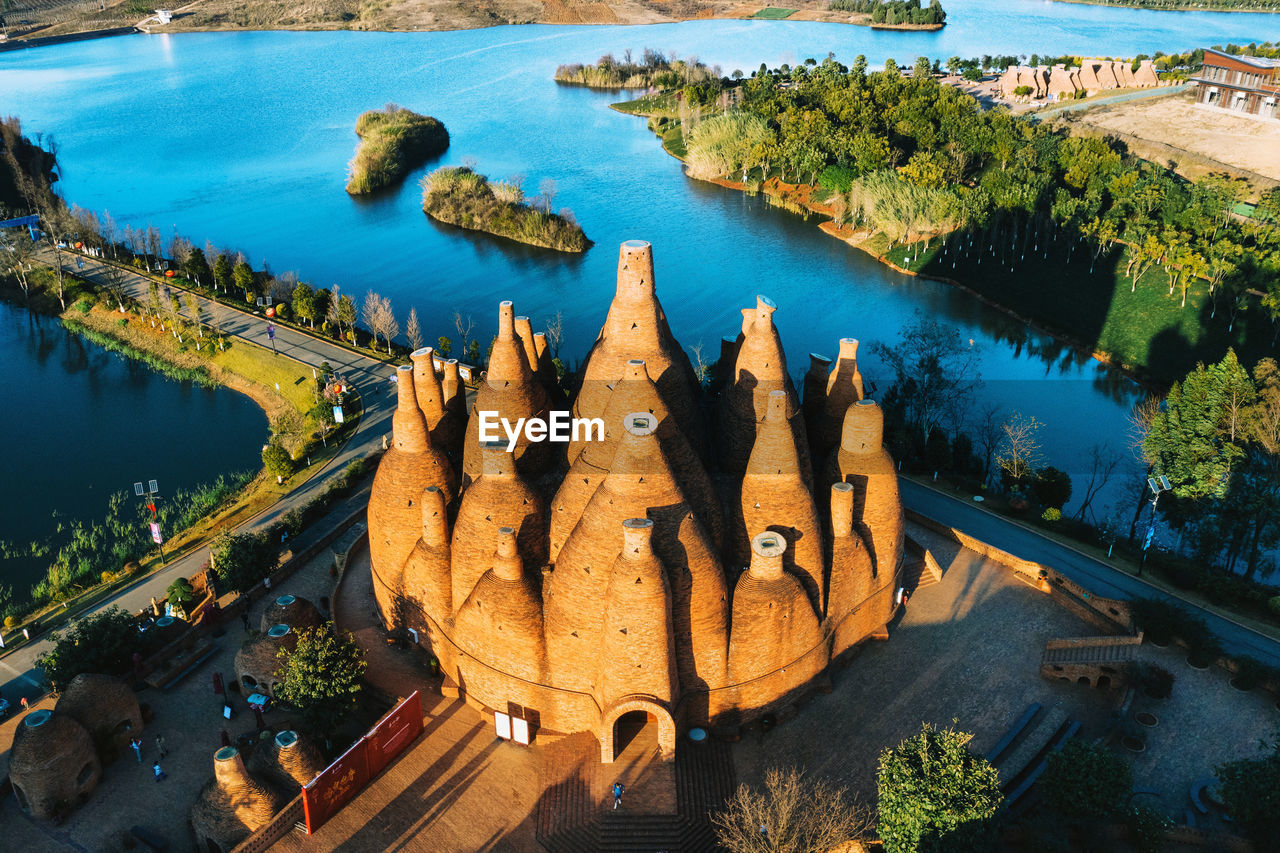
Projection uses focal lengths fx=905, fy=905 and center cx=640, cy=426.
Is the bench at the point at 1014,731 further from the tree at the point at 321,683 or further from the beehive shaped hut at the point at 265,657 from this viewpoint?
the beehive shaped hut at the point at 265,657

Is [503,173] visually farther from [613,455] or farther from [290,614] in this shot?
[613,455]

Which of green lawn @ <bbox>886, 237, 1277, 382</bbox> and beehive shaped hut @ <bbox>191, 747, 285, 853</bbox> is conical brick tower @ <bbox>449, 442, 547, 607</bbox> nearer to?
beehive shaped hut @ <bbox>191, 747, 285, 853</bbox>

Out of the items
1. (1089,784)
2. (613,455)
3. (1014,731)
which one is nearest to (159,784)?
(613,455)

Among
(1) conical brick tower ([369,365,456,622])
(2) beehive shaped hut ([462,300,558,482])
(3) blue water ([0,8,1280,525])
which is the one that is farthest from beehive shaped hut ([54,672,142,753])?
(3) blue water ([0,8,1280,525])

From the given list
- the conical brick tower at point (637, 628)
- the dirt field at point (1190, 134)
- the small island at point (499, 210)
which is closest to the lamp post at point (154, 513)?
the conical brick tower at point (637, 628)

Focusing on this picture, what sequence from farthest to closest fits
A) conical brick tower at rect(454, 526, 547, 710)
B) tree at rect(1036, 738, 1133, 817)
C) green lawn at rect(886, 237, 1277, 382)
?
green lawn at rect(886, 237, 1277, 382), conical brick tower at rect(454, 526, 547, 710), tree at rect(1036, 738, 1133, 817)

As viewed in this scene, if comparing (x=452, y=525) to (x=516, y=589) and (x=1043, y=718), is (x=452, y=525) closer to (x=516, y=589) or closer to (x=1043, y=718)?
(x=516, y=589)

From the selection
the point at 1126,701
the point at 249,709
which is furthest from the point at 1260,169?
the point at 249,709
